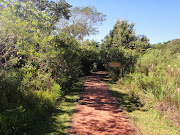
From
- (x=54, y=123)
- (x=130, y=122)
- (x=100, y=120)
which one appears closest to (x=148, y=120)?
(x=130, y=122)

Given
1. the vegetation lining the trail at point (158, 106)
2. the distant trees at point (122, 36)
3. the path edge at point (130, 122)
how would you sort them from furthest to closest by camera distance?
1. the distant trees at point (122, 36)
2. the vegetation lining the trail at point (158, 106)
3. the path edge at point (130, 122)

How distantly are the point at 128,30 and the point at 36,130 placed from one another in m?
23.8

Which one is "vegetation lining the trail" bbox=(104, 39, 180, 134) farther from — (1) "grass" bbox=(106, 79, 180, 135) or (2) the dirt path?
(2) the dirt path

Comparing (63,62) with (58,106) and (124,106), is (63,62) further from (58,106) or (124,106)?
(124,106)

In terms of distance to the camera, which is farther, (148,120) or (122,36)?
(122,36)

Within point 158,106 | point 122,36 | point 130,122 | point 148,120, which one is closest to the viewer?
point 130,122

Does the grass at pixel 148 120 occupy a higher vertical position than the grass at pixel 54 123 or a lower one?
→ lower

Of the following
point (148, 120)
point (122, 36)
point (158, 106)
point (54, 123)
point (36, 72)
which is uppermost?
point (122, 36)

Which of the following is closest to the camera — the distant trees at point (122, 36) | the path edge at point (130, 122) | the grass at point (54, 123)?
the grass at point (54, 123)

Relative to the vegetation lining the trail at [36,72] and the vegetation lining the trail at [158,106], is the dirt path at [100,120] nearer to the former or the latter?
the vegetation lining the trail at [158,106]

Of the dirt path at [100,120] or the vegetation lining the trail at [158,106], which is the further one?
the vegetation lining the trail at [158,106]

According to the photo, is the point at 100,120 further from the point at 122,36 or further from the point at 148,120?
the point at 122,36

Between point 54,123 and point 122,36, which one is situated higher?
point 122,36

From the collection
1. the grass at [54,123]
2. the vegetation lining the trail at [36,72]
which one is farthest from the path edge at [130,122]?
the grass at [54,123]
